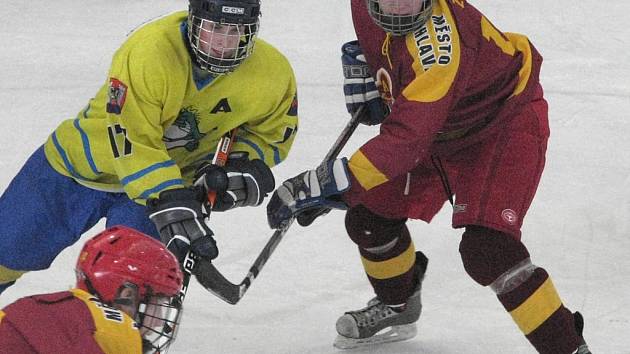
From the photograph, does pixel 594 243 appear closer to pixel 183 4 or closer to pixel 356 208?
pixel 356 208

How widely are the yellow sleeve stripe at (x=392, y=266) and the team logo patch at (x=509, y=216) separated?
476 millimetres

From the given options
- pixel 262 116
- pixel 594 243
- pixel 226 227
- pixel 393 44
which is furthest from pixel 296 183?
pixel 594 243

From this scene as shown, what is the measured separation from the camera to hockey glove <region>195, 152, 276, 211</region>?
9.82 ft

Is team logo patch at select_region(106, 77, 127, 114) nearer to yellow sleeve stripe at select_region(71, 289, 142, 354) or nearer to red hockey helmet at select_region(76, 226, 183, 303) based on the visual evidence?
red hockey helmet at select_region(76, 226, 183, 303)

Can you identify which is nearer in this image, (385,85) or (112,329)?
(112,329)

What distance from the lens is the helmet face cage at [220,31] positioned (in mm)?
2895

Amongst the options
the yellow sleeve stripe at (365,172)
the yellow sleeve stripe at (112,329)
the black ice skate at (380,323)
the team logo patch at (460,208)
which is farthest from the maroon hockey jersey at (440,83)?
the yellow sleeve stripe at (112,329)

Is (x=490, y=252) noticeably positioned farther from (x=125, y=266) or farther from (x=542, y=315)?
(x=125, y=266)

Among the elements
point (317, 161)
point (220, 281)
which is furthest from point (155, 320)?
point (317, 161)

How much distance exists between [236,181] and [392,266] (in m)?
0.58

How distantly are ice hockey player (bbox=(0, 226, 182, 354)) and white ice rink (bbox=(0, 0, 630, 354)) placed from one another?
3.87ft

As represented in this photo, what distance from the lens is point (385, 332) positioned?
3.57 metres

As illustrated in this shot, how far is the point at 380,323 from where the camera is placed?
3.54 m

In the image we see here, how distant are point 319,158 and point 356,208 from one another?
1.18m
